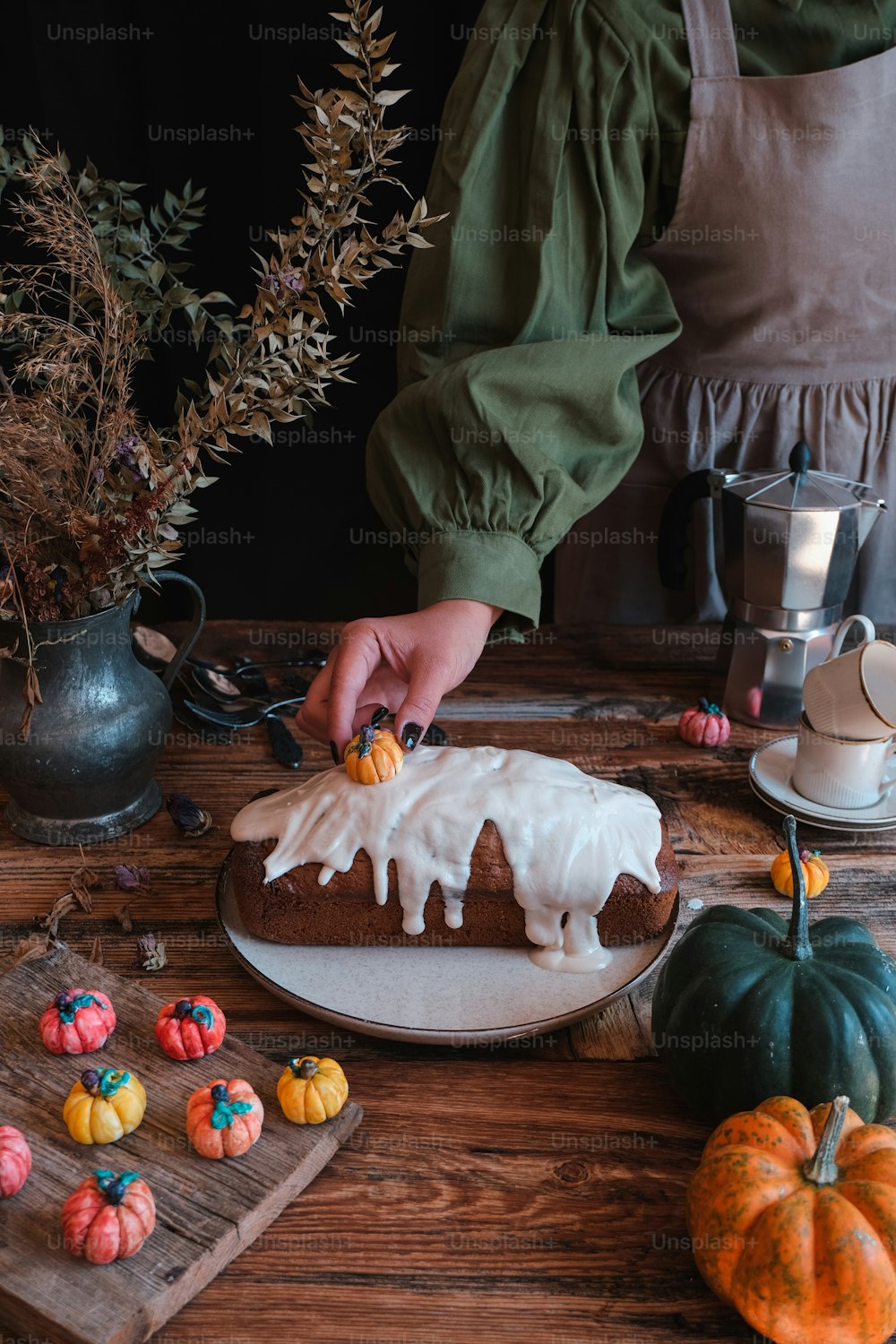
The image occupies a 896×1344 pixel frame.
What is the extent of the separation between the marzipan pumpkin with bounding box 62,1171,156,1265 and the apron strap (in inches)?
61.3

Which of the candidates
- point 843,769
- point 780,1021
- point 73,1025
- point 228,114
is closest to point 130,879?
point 73,1025

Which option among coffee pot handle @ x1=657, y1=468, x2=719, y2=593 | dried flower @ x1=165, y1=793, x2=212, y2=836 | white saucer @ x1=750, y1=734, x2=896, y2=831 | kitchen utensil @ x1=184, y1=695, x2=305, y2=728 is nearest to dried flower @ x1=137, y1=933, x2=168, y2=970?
dried flower @ x1=165, y1=793, x2=212, y2=836

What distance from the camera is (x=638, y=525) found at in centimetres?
202

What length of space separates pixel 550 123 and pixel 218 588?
149 centimetres

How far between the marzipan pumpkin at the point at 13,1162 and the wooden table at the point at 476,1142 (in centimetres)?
16

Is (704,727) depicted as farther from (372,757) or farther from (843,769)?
(372,757)

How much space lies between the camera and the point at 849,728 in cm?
133

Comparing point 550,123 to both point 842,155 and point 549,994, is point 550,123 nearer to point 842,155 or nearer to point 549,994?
point 842,155

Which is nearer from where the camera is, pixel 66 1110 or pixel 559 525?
pixel 66 1110

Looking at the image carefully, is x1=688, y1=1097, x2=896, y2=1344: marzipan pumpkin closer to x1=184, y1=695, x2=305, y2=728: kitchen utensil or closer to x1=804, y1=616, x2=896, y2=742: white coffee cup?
x1=804, y1=616, x2=896, y2=742: white coffee cup

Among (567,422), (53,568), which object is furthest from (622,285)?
(53,568)

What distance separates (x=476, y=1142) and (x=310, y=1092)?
0.47 ft

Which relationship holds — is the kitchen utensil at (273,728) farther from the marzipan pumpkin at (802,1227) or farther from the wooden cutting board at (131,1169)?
the marzipan pumpkin at (802,1227)

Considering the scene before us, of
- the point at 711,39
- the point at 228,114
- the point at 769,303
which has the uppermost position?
the point at 711,39
